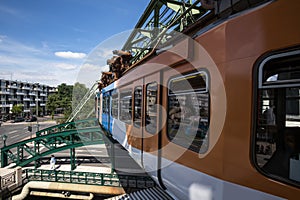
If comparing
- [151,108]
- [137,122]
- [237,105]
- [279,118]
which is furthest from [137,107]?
[279,118]

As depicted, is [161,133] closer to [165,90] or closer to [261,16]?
[165,90]

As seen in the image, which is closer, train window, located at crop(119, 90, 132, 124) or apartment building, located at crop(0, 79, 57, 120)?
train window, located at crop(119, 90, 132, 124)

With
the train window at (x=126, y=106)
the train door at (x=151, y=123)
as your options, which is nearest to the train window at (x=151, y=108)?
the train door at (x=151, y=123)

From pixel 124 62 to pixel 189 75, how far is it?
5881 millimetres

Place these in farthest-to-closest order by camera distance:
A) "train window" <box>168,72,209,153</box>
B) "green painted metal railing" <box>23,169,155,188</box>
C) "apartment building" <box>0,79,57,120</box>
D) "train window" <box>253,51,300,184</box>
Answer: "apartment building" <box>0,79,57,120</box>
"green painted metal railing" <box>23,169,155,188</box>
"train window" <box>168,72,209,153</box>
"train window" <box>253,51,300,184</box>

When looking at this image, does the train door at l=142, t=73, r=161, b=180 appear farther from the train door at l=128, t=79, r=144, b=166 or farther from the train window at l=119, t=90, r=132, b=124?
the train window at l=119, t=90, r=132, b=124

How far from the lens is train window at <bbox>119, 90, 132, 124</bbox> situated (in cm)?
588

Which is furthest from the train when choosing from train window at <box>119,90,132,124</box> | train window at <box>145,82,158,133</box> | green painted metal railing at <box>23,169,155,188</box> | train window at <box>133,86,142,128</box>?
green painted metal railing at <box>23,169,155,188</box>

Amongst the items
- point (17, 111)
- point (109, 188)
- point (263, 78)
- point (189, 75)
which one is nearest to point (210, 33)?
point (189, 75)

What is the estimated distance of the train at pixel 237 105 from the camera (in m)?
1.80

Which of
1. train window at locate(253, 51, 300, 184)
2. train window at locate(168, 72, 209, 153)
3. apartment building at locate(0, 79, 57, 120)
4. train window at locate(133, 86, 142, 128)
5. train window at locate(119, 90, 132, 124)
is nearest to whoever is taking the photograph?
train window at locate(253, 51, 300, 184)

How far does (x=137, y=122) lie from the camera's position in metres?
5.17

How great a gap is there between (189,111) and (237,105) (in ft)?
2.99

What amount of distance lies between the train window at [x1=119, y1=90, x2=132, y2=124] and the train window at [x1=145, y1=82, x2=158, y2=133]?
4.37ft
